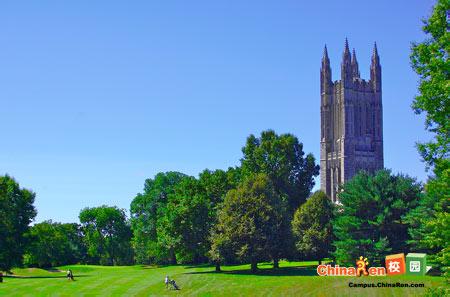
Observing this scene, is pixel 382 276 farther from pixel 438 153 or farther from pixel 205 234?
pixel 438 153

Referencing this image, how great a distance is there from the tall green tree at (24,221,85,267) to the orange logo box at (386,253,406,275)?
57.4 meters

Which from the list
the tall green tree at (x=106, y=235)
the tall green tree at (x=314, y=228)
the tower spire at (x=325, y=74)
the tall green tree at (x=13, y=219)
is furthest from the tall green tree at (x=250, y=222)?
the tower spire at (x=325, y=74)

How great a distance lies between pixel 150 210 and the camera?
104m

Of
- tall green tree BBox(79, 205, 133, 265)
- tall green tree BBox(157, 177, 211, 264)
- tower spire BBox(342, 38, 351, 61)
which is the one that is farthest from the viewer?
tower spire BBox(342, 38, 351, 61)

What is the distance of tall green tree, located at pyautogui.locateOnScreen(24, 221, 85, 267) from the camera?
110062 mm

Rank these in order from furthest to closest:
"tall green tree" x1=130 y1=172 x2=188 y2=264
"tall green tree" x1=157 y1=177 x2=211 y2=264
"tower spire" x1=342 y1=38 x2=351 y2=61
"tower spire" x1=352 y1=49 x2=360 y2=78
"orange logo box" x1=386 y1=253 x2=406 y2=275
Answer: "tower spire" x1=352 y1=49 x2=360 y2=78
"tower spire" x1=342 y1=38 x2=351 y2=61
"tall green tree" x1=130 y1=172 x2=188 y2=264
"tall green tree" x1=157 y1=177 x2=211 y2=264
"orange logo box" x1=386 y1=253 x2=406 y2=275

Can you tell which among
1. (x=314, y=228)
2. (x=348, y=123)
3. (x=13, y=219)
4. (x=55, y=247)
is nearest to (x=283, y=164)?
(x=314, y=228)

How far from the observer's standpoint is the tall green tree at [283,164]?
93125 millimetres

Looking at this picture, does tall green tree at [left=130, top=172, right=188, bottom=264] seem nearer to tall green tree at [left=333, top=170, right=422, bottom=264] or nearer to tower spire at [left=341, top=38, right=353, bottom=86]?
tall green tree at [left=333, top=170, right=422, bottom=264]

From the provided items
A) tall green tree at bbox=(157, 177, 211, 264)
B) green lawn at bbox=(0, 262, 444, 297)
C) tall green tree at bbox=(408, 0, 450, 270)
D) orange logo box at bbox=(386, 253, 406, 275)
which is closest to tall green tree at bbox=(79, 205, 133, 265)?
tall green tree at bbox=(157, 177, 211, 264)

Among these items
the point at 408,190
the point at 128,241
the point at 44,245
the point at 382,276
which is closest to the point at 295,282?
the point at 382,276

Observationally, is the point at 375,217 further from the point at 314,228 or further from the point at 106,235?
the point at 106,235

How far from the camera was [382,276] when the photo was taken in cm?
6219

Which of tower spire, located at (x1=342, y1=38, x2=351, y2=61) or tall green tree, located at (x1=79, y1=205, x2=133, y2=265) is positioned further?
tower spire, located at (x1=342, y1=38, x2=351, y2=61)
